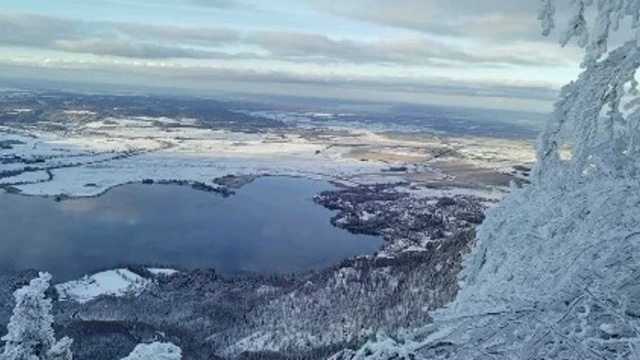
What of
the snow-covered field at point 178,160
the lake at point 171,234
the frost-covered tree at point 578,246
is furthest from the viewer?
the snow-covered field at point 178,160

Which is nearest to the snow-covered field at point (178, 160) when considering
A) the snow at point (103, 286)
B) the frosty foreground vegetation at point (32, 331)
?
the snow at point (103, 286)

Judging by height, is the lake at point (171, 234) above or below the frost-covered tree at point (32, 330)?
below

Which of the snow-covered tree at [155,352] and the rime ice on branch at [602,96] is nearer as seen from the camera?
the rime ice on branch at [602,96]

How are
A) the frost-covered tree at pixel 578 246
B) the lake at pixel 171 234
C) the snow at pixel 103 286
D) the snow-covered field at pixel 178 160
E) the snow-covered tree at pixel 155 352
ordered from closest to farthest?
1. the frost-covered tree at pixel 578 246
2. the snow-covered tree at pixel 155 352
3. the snow at pixel 103 286
4. the lake at pixel 171 234
5. the snow-covered field at pixel 178 160

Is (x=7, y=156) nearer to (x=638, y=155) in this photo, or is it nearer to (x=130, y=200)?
(x=130, y=200)

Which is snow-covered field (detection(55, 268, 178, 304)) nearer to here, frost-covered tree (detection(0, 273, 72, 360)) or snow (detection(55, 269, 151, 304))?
snow (detection(55, 269, 151, 304))

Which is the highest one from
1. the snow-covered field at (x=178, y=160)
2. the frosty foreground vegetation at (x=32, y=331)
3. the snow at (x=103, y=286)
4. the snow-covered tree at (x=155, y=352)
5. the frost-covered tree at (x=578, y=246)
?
the frost-covered tree at (x=578, y=246)

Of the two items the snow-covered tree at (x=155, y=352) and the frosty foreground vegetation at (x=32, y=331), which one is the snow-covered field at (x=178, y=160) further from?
the snow-covered tree at (x=155, y=352)

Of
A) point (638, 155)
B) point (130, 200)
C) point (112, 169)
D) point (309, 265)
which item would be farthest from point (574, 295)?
point (112, 169)
